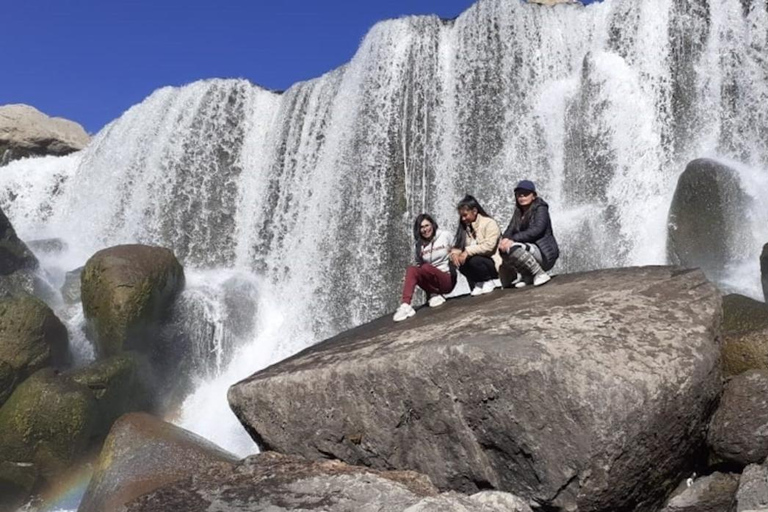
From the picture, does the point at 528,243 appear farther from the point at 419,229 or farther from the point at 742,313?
the point at 742,313

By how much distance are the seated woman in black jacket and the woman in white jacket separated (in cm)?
59

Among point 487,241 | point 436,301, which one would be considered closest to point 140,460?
point 436,301

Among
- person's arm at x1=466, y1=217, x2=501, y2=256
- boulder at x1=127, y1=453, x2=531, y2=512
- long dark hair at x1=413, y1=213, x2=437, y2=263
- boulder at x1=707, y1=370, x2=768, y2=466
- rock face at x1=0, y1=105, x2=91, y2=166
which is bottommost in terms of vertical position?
boulder at x1=707, y1=370, x2=768, y2=466

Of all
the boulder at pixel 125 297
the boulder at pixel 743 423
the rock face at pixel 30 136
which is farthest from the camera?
the rock face at pixel 30 136

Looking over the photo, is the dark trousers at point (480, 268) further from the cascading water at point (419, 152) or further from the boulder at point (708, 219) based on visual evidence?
the cascading water at point (419, 152)

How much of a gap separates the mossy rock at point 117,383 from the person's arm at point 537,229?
26.4 feet

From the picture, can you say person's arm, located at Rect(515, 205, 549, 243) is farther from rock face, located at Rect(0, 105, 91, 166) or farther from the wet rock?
rock face, located at Rect(0, 105, 91, 166)

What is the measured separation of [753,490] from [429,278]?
3.37 metres

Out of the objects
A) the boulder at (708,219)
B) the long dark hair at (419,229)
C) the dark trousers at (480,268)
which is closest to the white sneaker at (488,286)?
the dark trousers at (480,268)

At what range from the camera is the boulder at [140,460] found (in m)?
6.68

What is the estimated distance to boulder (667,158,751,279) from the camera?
1177cm

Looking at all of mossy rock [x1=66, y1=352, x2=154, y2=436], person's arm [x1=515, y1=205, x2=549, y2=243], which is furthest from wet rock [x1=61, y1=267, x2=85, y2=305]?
person's arm [x1=515, y1=205, x2=549, y2=243]

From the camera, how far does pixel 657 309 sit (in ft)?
17.0

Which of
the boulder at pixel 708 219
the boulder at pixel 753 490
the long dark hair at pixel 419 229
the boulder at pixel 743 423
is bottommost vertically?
the boulder at pixel 753 490
